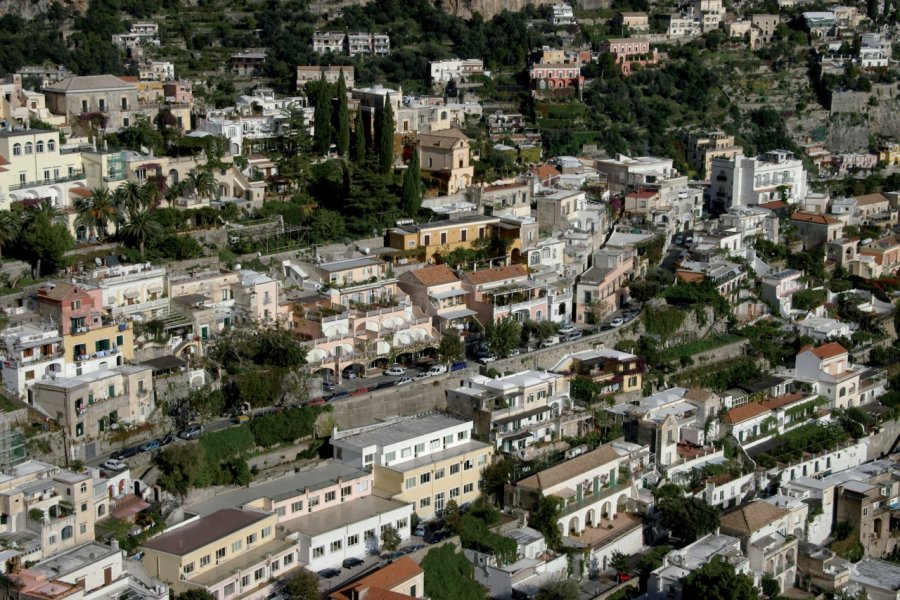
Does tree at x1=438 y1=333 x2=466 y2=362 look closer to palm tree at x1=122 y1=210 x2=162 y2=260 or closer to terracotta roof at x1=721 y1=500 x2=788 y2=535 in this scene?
palm tree at x1=122 y1=210 x2=162 y2=260

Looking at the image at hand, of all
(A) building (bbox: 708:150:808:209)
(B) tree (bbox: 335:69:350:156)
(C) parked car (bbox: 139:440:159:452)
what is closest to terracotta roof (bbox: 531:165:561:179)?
(A) building (bbox: 708:150:808:209)

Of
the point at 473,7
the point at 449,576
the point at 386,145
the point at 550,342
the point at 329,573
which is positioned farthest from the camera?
the point at 473,7

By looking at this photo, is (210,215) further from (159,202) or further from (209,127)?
(209,127)

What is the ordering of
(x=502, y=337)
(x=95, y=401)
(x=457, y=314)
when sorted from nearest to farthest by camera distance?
1. (x=95, y=401)
2. (x=502, y=337)
3. (x=457, y=314)

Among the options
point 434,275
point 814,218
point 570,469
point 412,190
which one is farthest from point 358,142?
point 570,469

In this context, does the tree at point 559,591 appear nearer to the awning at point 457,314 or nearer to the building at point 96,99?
the awning at point 457,314

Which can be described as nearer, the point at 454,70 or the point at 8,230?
the point at 8,230

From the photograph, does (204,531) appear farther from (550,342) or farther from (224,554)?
(550,342)
